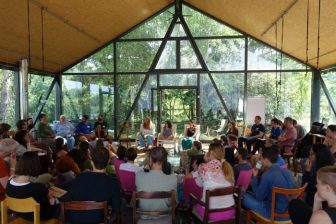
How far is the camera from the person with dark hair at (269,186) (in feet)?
9.53

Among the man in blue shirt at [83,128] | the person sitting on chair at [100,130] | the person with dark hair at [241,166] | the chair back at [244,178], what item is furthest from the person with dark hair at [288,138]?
the man in blue shirt at [83,128]

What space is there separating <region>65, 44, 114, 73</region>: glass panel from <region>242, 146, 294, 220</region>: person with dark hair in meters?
8.59

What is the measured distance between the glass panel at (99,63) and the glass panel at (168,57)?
5.84 feet

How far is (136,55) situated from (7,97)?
175 inches

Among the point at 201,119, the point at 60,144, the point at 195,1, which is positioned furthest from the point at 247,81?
the point at 60,144

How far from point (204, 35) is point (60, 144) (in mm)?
7301

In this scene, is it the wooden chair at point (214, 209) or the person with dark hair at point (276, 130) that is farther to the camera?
the person with dark hair at point (276, 130)

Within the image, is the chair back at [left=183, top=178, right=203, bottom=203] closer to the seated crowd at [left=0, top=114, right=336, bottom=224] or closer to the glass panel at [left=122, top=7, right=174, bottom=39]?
the seated crowd at [left=0, top=114, right=336, bottom=224]

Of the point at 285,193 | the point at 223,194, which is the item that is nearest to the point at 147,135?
the point at 223,194

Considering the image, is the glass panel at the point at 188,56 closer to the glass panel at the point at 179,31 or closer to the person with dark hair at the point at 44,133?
the glass panel at the point at 179,31

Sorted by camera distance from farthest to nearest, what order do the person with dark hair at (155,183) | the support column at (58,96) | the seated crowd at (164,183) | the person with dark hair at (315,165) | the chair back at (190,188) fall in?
1. the support column at (58,96)
2. the chair back at (190,188)
3. the person with dark hair at (315,165)
4. the person with dark hair at (155,183)
5. the seated crowd at (164,183)

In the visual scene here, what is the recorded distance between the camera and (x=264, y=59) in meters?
10.3

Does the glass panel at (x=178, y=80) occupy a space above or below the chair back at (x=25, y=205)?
above

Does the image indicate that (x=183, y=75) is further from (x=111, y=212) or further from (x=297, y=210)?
(x=297, y=210)
